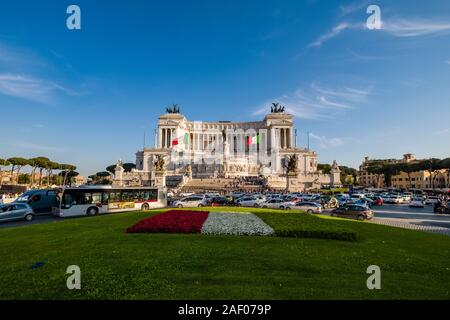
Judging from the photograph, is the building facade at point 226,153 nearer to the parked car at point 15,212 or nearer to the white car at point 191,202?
the white car at point 191,202

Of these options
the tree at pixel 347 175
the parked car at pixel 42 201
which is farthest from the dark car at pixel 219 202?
the tree at pixel 347 175

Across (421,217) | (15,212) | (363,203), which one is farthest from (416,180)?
(15,212)

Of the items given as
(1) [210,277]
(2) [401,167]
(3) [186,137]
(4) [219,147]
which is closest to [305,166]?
(2) [401,167]

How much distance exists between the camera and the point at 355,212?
2844 centimetres

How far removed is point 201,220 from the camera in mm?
17969

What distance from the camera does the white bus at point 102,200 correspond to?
1114 inches

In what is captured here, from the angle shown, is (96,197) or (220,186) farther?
(220,186)

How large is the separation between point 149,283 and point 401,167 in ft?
375

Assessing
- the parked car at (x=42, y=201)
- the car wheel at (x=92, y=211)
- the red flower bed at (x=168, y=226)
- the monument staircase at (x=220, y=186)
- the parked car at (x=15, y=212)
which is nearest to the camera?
the red flower bed at (x=168, y=226)

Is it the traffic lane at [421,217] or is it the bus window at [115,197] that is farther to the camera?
the bus window at [115,197]

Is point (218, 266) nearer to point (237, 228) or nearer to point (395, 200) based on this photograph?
point (237, 228)

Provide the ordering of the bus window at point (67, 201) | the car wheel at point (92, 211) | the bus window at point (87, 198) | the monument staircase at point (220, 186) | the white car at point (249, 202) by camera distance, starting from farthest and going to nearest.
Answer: the monument staircase at point (220, 186) < the white car at point (249, 202) < the car wheel at point (92, 211) < the bus window at point (87, 198) < the bus window at point (67, 201)

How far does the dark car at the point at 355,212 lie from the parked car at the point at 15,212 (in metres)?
28.1

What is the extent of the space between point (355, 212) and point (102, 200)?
2441cm
